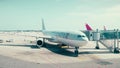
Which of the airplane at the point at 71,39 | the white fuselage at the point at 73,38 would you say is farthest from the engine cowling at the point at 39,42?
the white fuselage at the point at 73,38

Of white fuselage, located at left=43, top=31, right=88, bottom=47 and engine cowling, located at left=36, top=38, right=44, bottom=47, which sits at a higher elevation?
white fuselage, located at left=43, top=31, right=88, bottom=47

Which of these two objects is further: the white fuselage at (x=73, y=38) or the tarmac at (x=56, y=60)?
the white fuselage at (x=73, y=38)

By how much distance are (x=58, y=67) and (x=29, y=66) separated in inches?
139

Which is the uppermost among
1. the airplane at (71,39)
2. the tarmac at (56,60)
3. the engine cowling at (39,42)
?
the airplane at (71,39)

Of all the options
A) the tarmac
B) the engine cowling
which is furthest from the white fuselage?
the engine cowling

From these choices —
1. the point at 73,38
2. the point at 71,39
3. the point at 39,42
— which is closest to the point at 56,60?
the point at 73,38

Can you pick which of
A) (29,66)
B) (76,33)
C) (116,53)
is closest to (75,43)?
(76,33)

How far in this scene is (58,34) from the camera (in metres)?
45.7

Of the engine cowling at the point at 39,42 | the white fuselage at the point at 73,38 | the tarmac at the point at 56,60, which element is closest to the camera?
the tarmac at the point at 56,60

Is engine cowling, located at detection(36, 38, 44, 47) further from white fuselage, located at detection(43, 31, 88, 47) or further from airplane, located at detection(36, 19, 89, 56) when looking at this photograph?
white fuselage, located at detection(43, 31, 88, 47)

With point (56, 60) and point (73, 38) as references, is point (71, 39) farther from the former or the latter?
point (56, 60)

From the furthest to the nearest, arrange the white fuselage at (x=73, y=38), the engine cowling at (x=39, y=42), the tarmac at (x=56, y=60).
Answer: the engine cowling at (x=39, y=42)
the white fuselage at (x=73, y=38)
the tarmac at (x=56, y=60)

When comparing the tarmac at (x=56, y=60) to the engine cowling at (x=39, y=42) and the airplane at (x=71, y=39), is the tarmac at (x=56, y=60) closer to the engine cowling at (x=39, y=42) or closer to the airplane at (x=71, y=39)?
the airplane at (x=71, y=39)

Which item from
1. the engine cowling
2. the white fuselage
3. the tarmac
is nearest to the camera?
the tarmac
